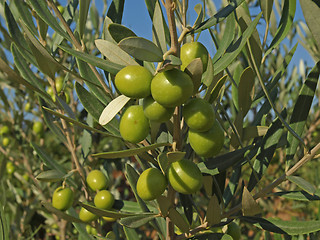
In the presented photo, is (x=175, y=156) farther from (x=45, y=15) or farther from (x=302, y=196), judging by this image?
(x=45, y=15)

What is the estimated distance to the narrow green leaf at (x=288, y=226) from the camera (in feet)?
2.59

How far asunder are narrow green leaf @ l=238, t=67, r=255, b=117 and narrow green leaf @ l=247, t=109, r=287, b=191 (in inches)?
4.0

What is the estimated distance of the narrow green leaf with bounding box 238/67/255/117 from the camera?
2.47 feet

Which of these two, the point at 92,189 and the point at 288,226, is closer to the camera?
the point at 288,226

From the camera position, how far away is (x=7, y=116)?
96.0 inches

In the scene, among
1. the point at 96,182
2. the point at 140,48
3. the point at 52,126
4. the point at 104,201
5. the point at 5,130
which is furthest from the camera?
the point at 5,130

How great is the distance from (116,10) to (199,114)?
0.45 metres

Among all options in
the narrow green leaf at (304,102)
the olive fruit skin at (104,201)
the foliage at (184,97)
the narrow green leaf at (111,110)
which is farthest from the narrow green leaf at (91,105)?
the narrow green leaf at (304,102)

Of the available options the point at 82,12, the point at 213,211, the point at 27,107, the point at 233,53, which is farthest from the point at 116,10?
the point at 27,107

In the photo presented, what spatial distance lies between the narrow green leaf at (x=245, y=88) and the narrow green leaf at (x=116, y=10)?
15.1 inches

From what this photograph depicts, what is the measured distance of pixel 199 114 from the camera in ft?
1.92

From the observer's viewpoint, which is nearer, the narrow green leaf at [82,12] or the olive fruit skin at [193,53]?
the olive fruit skin at [193,53]

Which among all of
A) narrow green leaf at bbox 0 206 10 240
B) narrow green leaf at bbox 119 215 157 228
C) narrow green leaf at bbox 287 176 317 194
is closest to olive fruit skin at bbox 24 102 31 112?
narrow green leaf at bbox 0 206 10 240

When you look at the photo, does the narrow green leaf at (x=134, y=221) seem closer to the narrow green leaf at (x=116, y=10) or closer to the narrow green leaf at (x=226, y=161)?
the narrow green leaf at (x=226, y=161)
